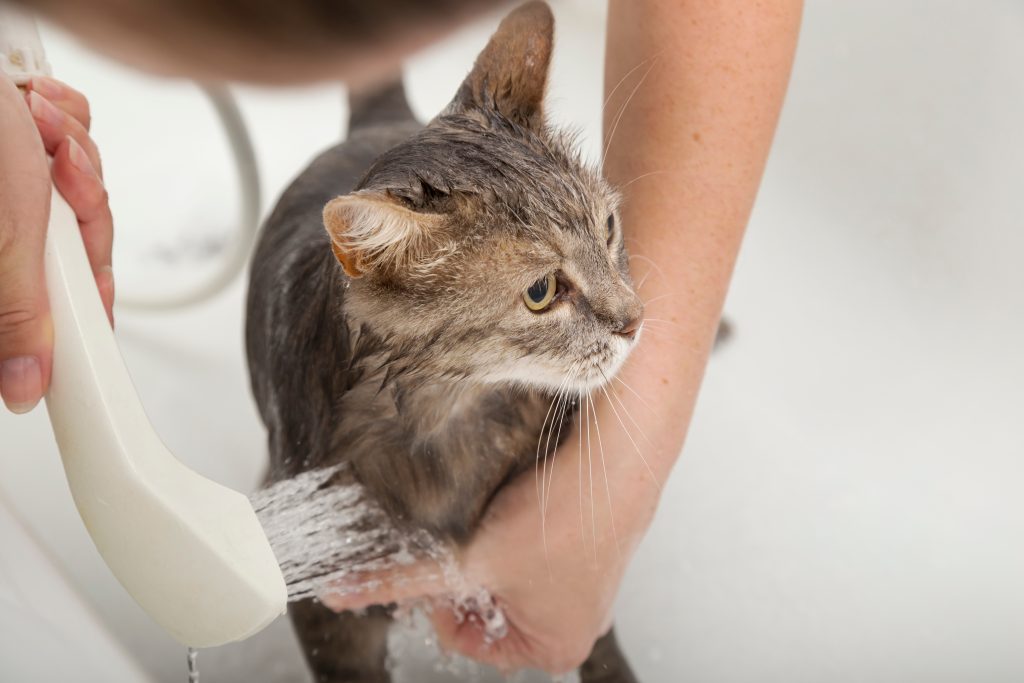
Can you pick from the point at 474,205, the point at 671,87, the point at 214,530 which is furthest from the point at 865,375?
the point at 214,530

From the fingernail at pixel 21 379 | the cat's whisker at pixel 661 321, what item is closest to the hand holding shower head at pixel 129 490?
the fingernail at pixel 21 379

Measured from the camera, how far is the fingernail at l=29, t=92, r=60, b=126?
577 millimetres

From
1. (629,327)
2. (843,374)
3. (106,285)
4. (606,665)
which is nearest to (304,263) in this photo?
(106,285)

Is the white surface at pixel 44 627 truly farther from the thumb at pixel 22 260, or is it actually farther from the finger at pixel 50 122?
the finger at pixel 50 122

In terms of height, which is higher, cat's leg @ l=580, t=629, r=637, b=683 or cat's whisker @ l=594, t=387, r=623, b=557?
cat's whisker @ l=594, t=387, r=623, b=557

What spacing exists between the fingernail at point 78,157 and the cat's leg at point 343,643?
380 millimetres

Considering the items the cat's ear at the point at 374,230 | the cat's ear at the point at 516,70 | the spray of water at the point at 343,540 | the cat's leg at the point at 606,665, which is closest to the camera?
the cat's ear at the point at 374,230

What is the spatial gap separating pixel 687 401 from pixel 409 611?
0.30 m

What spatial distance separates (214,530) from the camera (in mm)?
537

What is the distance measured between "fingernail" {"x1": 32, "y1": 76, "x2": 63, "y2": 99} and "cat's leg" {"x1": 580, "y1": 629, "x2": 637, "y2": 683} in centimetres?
62

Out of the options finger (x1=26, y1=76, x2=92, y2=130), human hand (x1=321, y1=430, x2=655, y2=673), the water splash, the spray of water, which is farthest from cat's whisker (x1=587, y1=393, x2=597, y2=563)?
finger (x1=26, y1=76, x2=92, y2=130)

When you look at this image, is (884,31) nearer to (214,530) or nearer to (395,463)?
(395,463)

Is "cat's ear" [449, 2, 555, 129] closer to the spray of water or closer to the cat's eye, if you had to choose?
the cat's eye

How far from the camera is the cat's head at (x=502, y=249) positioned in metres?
0.57
